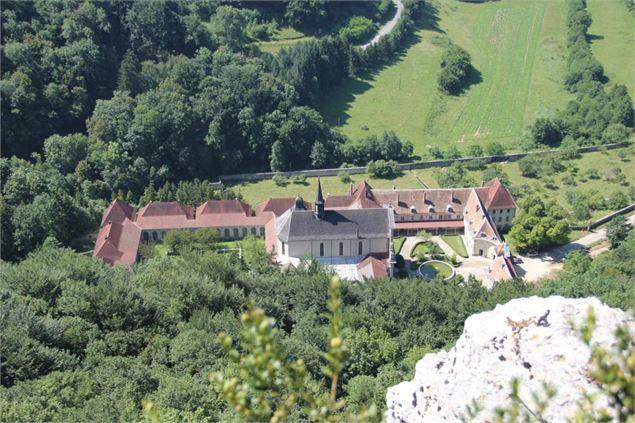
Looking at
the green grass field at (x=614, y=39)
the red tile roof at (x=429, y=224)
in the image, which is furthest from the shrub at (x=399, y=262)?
the green grass field at (x=614, y=39)

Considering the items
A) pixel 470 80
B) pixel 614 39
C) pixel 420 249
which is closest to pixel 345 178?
pixel 420 249

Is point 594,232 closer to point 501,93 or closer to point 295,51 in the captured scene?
point 501,93

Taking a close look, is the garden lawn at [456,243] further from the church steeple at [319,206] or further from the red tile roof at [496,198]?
the church steeple at [319,206]

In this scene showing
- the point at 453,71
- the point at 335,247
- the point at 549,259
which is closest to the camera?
the point at 335,247

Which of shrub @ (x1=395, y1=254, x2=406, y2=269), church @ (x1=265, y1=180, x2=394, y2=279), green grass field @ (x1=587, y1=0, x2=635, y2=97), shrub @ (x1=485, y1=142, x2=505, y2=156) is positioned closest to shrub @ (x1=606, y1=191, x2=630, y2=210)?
shrub @ (x1=485, y1=142, x2=505, y2=156)

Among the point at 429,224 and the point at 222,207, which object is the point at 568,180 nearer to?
the point at 429,224

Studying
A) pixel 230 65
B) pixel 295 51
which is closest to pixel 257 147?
pixel 230 65

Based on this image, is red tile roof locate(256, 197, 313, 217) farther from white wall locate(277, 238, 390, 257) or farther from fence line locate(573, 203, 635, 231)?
fence line locate(573, 203, 635, 231)
